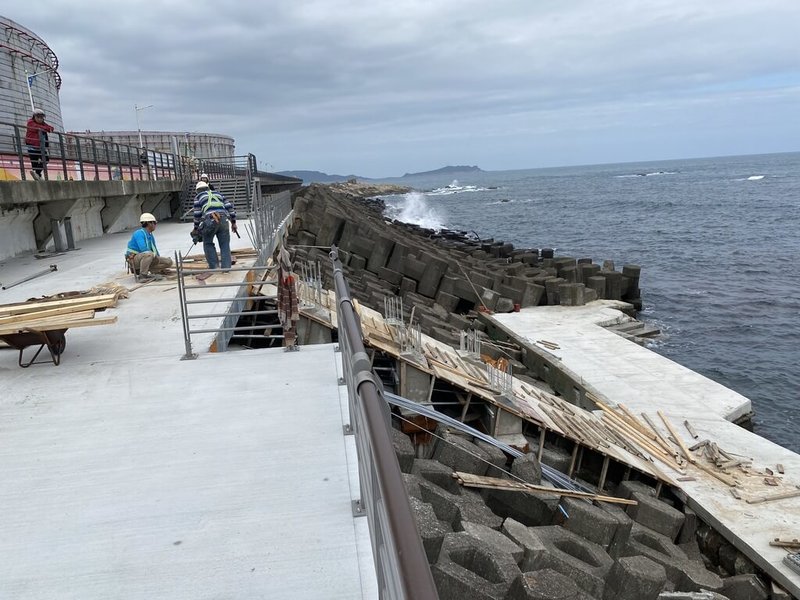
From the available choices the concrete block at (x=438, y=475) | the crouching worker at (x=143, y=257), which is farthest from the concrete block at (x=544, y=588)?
the crouching worker at (x=143, y=257)

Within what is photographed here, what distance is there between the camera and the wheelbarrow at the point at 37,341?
5.43 meters

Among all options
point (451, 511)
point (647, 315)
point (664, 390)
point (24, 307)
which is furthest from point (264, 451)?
point (647, 315)

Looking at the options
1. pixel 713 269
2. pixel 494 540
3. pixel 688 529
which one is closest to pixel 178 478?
pixel 494 540

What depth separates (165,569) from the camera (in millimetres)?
2873

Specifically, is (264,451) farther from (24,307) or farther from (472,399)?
(472,399)

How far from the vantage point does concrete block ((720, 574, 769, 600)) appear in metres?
5.82

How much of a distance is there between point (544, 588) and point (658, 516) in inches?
127

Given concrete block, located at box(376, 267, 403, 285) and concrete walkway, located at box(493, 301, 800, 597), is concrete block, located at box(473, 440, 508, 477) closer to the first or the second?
concrete walkway, located at box(493, 301, 800, 597)

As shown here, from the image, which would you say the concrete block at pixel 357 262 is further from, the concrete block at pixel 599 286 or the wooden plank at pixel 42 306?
the wooden plank at pixel 42 306

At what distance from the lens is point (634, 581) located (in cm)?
499

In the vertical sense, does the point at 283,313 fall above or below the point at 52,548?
above

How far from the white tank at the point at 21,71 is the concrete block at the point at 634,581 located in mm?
25730

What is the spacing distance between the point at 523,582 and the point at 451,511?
42.2 inches

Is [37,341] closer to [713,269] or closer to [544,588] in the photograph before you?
[544,588]
